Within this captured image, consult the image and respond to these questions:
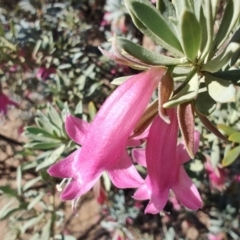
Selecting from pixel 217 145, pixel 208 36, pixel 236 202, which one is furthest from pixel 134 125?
pixel 236 202

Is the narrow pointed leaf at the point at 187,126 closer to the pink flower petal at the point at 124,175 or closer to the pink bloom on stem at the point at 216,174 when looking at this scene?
the pink flower petal at the point at 124,175

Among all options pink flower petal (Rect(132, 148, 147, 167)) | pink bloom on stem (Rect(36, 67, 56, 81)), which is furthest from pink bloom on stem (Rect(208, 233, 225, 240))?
pink flower petal (Rect(132, 148, 147, 167))

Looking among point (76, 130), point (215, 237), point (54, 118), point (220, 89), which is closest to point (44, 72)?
point (54, 118)

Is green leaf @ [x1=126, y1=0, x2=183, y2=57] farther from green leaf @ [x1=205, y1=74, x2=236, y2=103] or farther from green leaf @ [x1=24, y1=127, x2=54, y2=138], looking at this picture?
green leaf @ [x1=24, y1=127, x2=54, y2=138]

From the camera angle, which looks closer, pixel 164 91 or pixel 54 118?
pixel 164 91

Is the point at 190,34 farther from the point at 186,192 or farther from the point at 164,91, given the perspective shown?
the point at 186,192

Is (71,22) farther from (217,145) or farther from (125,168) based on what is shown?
(125,168)
